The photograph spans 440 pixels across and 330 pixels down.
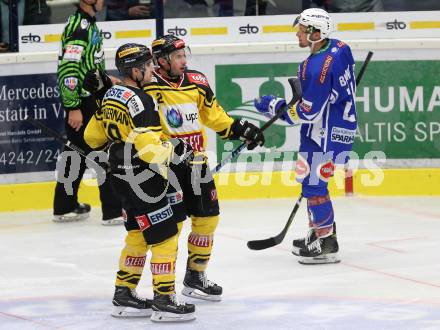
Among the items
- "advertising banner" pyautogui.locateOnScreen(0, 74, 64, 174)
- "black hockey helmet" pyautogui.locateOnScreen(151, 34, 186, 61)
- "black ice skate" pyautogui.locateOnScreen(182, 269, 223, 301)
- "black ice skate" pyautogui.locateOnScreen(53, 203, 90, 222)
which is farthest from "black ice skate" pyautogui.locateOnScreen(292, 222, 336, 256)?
"advertising banner" pyautogui.locateOnScreen(0, 74, 64, 174)

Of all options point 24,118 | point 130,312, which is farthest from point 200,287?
point 24,118

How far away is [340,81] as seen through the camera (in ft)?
22.6

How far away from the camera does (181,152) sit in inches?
231

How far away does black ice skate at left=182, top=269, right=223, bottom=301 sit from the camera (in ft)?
20.2

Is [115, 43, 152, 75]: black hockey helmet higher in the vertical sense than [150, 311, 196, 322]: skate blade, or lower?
higher

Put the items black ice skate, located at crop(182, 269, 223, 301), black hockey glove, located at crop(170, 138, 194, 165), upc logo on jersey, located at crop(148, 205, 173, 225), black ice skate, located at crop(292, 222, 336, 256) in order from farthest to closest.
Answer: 1. black ice skate, located at crop(292, 222, 336, 256)
2. black ice skate, located at crop(182, 269, 223, 301)
3. black hockey glove, located at crop(170, 138, 194, 165)
4. upc logo on jersey, located at crop(148, 205, 173, 225)

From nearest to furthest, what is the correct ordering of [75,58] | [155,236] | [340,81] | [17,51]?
1. [155,236]
2. [340,81]
3. [75,58]
4. [17,51]

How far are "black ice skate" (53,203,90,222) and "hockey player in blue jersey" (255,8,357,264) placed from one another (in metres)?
2.08

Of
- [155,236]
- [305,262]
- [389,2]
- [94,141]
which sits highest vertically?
[389,2]

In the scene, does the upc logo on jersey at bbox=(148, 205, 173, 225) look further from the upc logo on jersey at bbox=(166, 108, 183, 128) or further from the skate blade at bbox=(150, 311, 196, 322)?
the upc logo on jersey at bbox=(166, 108, 183, 128)

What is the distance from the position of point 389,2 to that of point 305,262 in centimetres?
319

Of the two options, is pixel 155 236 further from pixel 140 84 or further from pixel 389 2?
pixel 389 2

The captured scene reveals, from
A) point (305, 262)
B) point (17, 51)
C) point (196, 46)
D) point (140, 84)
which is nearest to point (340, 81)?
point (305, 262)

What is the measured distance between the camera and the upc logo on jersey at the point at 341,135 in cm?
700
